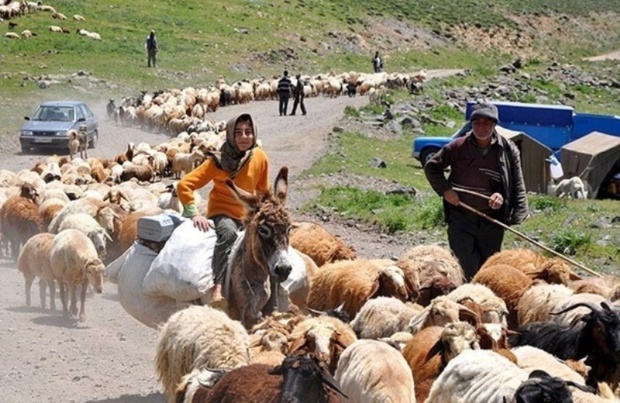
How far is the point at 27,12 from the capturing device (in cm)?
5094

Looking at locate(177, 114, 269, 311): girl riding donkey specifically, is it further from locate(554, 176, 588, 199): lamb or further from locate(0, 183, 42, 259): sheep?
locate(554, 176, 588, 199): lamb

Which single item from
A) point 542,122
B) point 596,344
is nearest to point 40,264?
point 596,344

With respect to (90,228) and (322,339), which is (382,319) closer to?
(322,339)

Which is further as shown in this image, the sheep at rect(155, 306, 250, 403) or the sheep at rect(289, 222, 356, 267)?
the sheep at rect(289, 222, 356, 267)

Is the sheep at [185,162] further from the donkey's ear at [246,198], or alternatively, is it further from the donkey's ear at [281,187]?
the donkey's ear at [246,198]

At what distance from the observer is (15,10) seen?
4956 centimetres

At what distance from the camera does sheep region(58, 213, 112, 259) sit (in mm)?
13531

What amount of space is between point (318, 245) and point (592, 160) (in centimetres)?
1320

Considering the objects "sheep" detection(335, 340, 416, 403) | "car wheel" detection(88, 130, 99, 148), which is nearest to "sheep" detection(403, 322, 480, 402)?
"sheep" detection(335, 340, 416, 403)

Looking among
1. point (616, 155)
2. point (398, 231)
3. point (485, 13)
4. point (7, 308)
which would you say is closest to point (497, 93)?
point (616, 155)

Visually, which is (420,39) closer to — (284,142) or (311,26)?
(311,26)

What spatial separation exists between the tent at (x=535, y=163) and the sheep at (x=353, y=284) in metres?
14.0

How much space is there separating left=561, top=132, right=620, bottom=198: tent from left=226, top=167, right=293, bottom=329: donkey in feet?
52.9

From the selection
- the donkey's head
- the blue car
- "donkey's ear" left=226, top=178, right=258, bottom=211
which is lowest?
the blue car
